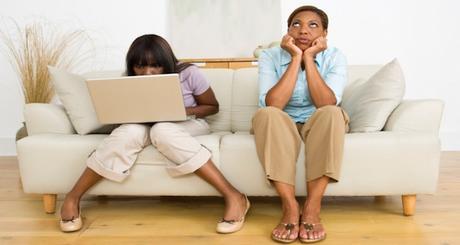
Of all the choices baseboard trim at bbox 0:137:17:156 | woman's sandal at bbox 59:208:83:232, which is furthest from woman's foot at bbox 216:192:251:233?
baseboard trim at bbox 0:137:17:156

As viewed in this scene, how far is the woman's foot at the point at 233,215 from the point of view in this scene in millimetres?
1874

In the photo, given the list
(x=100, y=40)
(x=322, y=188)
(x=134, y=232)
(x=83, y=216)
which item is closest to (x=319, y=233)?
(x=322, y=188)

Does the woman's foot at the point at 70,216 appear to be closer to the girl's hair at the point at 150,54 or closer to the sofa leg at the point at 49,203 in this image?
the sofa leg at the point at 49,203

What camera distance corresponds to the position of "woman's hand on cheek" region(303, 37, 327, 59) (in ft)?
6.77

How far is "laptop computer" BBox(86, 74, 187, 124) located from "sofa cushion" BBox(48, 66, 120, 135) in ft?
1.25

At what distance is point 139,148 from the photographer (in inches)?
80.0

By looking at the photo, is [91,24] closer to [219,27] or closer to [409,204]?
[219,27]

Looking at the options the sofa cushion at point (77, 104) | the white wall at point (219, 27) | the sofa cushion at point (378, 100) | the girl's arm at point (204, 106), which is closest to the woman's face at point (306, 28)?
the sofa cushion at point (378, 100)

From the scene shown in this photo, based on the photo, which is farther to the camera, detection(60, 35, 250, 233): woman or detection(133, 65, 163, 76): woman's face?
detection(133, 65, 163, 76): woman's face

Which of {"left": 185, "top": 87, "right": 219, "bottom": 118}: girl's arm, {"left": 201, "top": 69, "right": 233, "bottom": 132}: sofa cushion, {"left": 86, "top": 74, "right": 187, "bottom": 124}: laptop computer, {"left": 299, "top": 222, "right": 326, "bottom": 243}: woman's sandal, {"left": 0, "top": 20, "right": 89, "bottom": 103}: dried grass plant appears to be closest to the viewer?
{"left": 299, "top": 222, "right": 326, "bottom": 243}: woman's sandal

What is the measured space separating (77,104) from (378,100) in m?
1.47

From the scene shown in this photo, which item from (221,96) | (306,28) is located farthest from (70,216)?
(306,28)

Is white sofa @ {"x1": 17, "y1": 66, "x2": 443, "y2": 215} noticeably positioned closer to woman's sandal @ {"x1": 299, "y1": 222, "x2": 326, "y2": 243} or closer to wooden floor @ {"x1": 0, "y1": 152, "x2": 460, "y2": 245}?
wooden floor @ {"x1": 0, "y1": 152, "x2": 460, "y2": 245}

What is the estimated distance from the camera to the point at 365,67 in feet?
8.88
